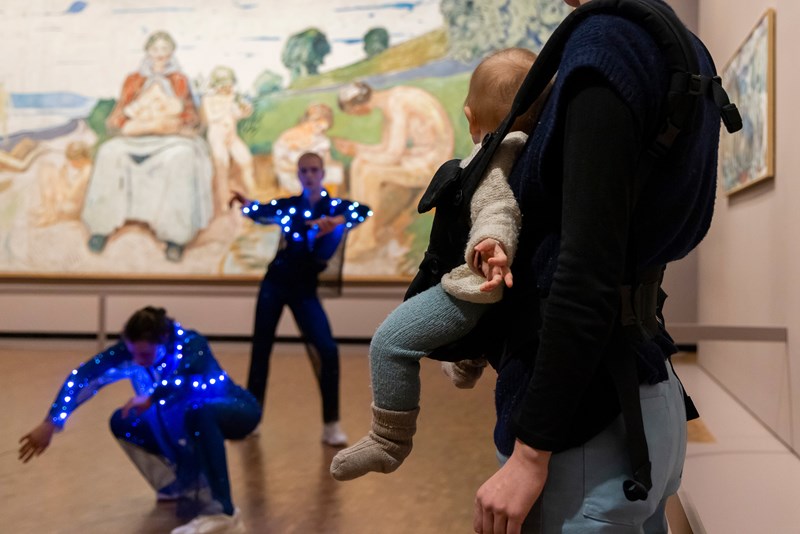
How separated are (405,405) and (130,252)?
1032 cm

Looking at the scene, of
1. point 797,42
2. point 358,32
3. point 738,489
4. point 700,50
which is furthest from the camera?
point 358,32

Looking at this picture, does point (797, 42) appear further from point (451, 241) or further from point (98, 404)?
point (98, 404)

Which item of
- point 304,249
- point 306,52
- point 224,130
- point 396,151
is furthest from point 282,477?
point 306,52

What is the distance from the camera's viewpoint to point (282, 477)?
445 cm

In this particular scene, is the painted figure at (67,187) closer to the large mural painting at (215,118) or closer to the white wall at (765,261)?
the large mural painting at (215,118)

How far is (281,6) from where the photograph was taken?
11.0 meters

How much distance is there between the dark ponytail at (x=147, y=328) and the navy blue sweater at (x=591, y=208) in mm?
2801

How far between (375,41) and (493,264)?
10053 mm

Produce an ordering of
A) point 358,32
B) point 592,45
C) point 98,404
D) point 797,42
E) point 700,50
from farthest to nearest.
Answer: point 358,32 < point 98,404 < point 797,42 < point 700,50 < point 592,45

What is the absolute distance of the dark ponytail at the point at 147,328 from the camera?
3.73 m

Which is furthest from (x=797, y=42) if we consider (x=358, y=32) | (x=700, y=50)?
(x=358, y=32)

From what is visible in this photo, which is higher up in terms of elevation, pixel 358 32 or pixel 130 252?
pixel 358 32

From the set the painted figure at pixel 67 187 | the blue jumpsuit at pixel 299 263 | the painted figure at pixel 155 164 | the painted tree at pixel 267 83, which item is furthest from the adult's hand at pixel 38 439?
the painted figure at pixel 67 187

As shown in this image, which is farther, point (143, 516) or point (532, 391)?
point (143, 516)
